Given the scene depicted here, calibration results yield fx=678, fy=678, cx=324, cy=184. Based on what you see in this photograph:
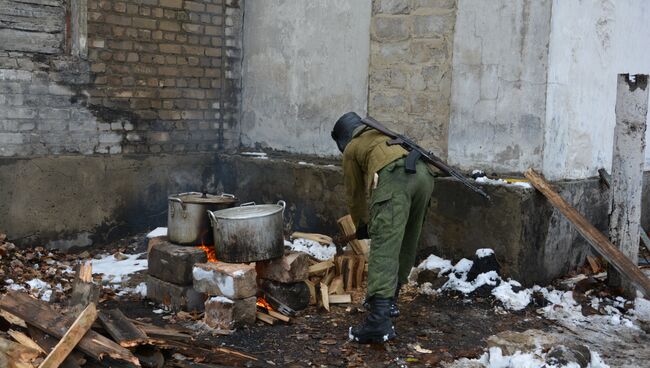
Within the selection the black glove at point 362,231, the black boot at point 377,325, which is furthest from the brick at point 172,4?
the black boot at point 377,325

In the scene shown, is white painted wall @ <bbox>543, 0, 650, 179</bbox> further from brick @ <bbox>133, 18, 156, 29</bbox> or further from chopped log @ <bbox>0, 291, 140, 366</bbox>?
brick @ <bbox>133, 18, 156, 29</bbox>

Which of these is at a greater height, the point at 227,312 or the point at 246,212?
the point at 246,212

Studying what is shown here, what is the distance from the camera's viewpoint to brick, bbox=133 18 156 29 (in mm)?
8445

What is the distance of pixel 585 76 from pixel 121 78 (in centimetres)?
540

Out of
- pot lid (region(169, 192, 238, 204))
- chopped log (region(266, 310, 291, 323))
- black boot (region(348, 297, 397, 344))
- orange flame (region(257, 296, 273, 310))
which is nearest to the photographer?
black boot (region(348, 297, 397, 344))

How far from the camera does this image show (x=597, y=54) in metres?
7.25

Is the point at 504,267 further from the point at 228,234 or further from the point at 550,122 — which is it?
the point at 228,234

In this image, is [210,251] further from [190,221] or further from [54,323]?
[54,323]

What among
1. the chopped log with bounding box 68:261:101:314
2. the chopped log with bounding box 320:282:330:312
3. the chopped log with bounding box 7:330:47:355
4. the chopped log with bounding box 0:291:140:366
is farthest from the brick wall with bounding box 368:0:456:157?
the chopped log with bounding box 7:330:47:355

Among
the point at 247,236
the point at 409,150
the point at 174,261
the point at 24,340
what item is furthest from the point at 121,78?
the point at 24,340

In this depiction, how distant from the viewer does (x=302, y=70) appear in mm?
8742

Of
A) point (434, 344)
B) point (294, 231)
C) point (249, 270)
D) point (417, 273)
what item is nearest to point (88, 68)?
point (294, 231)

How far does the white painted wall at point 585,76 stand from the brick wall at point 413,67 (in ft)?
3.64

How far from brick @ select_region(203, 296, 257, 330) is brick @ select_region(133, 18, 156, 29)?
4.16 meters
